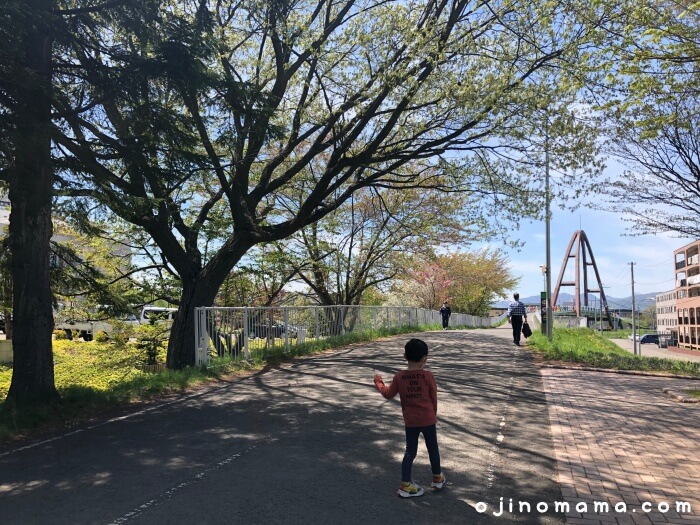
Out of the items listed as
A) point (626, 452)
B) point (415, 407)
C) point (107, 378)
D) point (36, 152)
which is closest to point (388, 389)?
Answer: point (415, 407)

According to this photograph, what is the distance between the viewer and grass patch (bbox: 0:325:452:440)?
6.83m

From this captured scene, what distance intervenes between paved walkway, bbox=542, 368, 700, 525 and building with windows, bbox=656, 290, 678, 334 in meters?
93.6

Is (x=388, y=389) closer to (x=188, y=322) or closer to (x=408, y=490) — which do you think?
(x=408, y=490)

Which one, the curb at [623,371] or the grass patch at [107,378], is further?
the curb at [623,371]

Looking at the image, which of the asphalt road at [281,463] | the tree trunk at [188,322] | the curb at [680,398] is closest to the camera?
the asphalt road at [281,463]

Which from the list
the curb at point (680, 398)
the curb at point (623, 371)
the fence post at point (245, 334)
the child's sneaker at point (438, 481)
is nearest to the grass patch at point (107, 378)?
the fence post at point (245, 334)

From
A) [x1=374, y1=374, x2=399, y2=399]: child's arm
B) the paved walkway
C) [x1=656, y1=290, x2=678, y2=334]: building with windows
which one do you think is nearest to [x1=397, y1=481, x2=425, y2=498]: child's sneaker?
[x1=374, y1=374, x2=399, y2=399]: child's arm

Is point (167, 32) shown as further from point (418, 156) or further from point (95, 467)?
point (418, 156)

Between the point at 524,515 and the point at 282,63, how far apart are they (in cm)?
1209

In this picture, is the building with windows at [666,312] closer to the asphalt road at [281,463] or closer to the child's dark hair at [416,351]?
the asphalt road at [281,463]

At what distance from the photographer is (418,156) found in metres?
13.8
